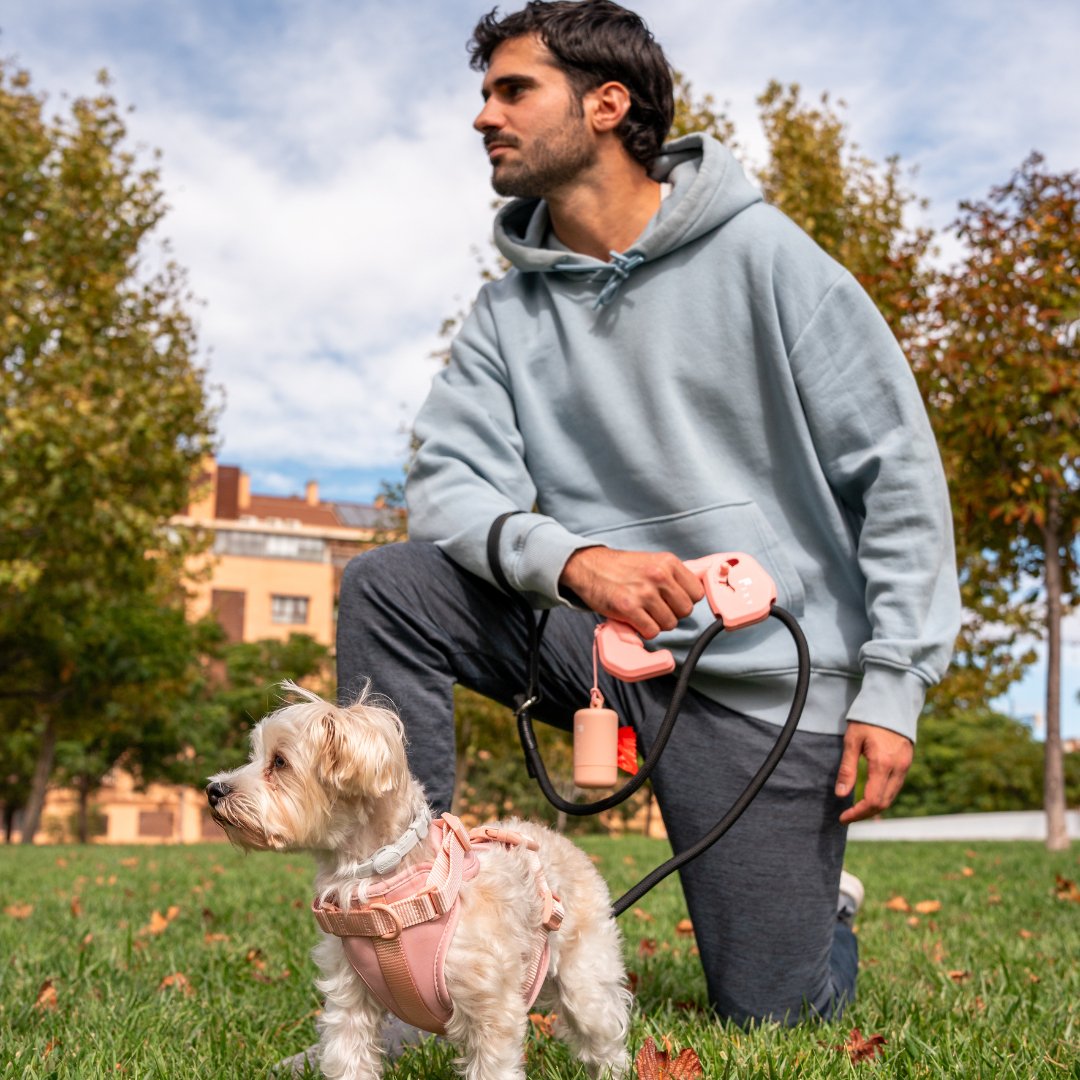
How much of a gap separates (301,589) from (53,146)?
160ft

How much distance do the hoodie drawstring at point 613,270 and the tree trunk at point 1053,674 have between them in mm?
10882

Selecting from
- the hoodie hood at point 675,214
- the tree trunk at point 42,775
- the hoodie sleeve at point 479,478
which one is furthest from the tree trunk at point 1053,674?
the tree trunk at point 42,775

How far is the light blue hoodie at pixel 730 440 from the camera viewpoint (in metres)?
3.46

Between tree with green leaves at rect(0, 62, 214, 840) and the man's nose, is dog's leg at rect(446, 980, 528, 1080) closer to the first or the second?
the man's nose

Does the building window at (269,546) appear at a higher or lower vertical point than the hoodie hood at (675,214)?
higher

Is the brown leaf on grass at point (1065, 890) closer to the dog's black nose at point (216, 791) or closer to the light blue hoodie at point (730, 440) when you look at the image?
the light blue hoodie at point (730, 440)

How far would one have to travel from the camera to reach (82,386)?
1695 cm

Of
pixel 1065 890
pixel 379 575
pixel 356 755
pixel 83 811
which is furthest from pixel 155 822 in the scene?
pixel 356 755

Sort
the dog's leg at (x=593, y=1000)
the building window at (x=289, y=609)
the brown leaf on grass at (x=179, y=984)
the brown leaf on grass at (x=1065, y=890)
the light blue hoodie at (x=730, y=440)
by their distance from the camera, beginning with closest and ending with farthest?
the dog's leg at (x=593, y=1000), the light blue hoodie at (x=730, y=440), the brown leaf on grass at (x=179, y=984), the brown leaf on grass at (x=1065, y=890), the building window at (x=289, y=609)

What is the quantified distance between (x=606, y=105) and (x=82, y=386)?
1469 centimetres

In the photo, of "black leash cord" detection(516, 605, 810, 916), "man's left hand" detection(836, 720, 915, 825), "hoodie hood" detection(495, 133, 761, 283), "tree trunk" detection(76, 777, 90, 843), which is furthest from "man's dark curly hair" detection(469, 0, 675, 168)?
"tree trunk" detection(76, 777, 90, 843)

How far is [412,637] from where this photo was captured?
3201mm

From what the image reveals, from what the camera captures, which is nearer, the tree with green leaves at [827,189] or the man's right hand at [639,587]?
the man's right hand at [639,587]

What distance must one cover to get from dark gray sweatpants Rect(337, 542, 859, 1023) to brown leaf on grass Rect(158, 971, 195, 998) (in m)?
1.43
